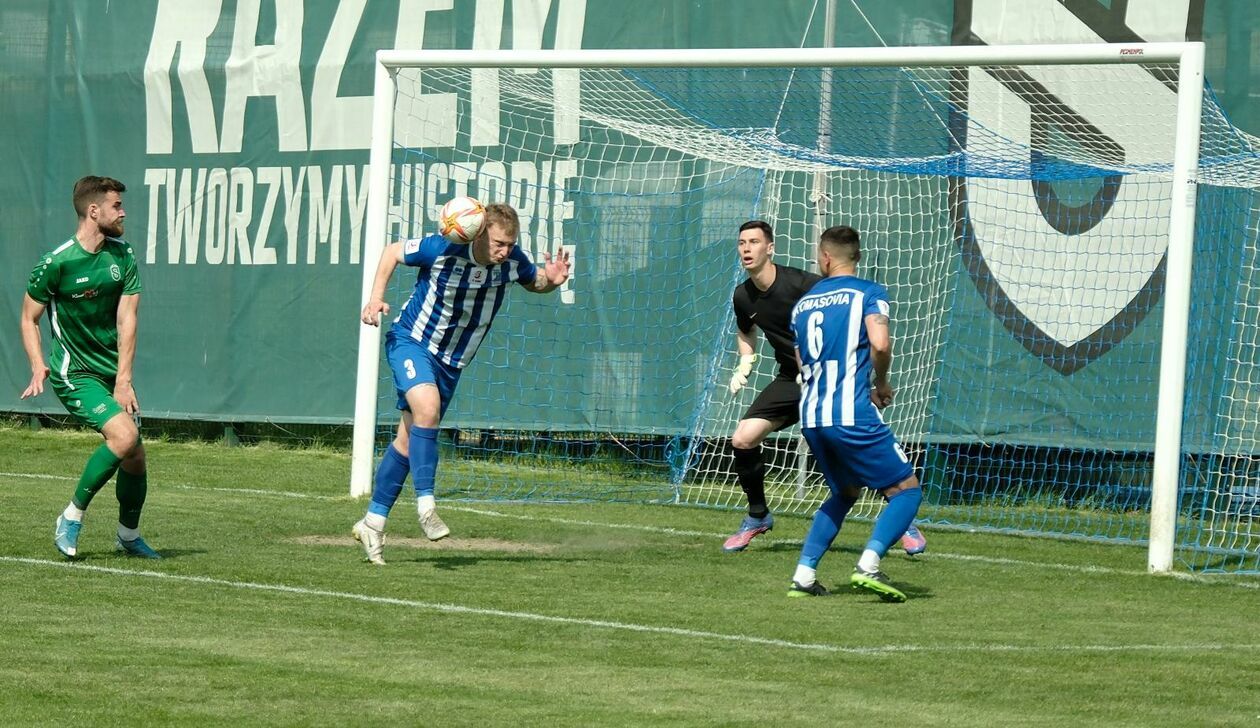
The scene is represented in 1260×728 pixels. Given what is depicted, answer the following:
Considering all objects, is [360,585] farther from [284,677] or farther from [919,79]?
[919,79]

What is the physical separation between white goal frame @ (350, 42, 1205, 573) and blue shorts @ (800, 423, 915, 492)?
2.28 m

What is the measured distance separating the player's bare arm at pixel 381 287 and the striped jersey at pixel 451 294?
0.06 meters

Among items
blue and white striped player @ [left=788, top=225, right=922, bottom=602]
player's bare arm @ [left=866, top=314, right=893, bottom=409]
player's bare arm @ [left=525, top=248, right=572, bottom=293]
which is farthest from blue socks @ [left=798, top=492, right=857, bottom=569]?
player's bare arm @ [left=525, top=248, right=572, bottom=293]

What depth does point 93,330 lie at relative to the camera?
30.7ft

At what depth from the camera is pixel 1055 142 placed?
13.4 metres

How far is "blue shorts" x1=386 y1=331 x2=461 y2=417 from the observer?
9.55 m

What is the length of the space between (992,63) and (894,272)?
3416 mm

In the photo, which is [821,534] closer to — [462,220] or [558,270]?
[558,270]

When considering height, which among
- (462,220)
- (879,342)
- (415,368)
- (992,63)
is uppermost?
(992,63)

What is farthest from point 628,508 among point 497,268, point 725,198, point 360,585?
point 360,585

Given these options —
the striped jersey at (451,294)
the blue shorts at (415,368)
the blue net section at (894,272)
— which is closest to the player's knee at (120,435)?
the blue shorts at (415,368)

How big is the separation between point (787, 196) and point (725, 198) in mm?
544

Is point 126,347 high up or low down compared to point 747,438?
up

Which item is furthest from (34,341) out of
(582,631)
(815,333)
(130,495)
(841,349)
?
(841,349)
